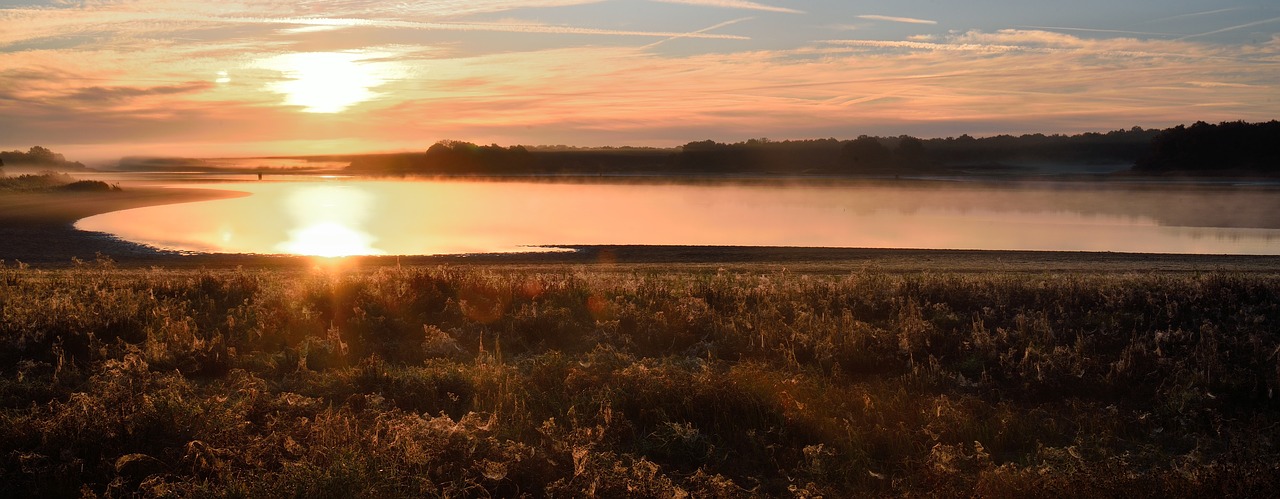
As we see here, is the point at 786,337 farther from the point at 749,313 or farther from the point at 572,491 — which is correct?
the point at 572,491

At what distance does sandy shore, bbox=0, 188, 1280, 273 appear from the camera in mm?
22609

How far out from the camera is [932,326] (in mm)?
11109

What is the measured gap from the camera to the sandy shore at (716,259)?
22.6 metres

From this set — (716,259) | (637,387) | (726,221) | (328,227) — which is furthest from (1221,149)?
(637,387)

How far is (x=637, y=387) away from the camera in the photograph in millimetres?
8672

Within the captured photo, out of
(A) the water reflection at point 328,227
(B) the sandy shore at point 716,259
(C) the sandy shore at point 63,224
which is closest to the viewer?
(B) the sandy shore at point 716,259

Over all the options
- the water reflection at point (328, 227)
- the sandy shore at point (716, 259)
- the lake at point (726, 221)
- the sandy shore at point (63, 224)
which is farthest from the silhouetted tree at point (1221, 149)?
the sandy shore at point (63, 224)

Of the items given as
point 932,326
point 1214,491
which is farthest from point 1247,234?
point 1214,491

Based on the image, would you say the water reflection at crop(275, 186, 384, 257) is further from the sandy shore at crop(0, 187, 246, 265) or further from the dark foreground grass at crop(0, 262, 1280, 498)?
the dark foreground grass at crop(0, 262, 1280, 498)

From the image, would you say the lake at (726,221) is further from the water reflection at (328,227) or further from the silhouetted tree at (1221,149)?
the silhouetted tree at (1221,149)

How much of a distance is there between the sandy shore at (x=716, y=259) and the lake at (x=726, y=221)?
2.99m

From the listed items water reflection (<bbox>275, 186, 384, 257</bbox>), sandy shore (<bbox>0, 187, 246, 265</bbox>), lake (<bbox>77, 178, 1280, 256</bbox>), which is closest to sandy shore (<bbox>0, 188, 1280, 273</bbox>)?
sandy shore (<bbox>0, 187, 246, 265</bbox>)

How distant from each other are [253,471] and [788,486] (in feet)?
13.1

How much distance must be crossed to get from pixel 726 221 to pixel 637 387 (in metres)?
40.5
